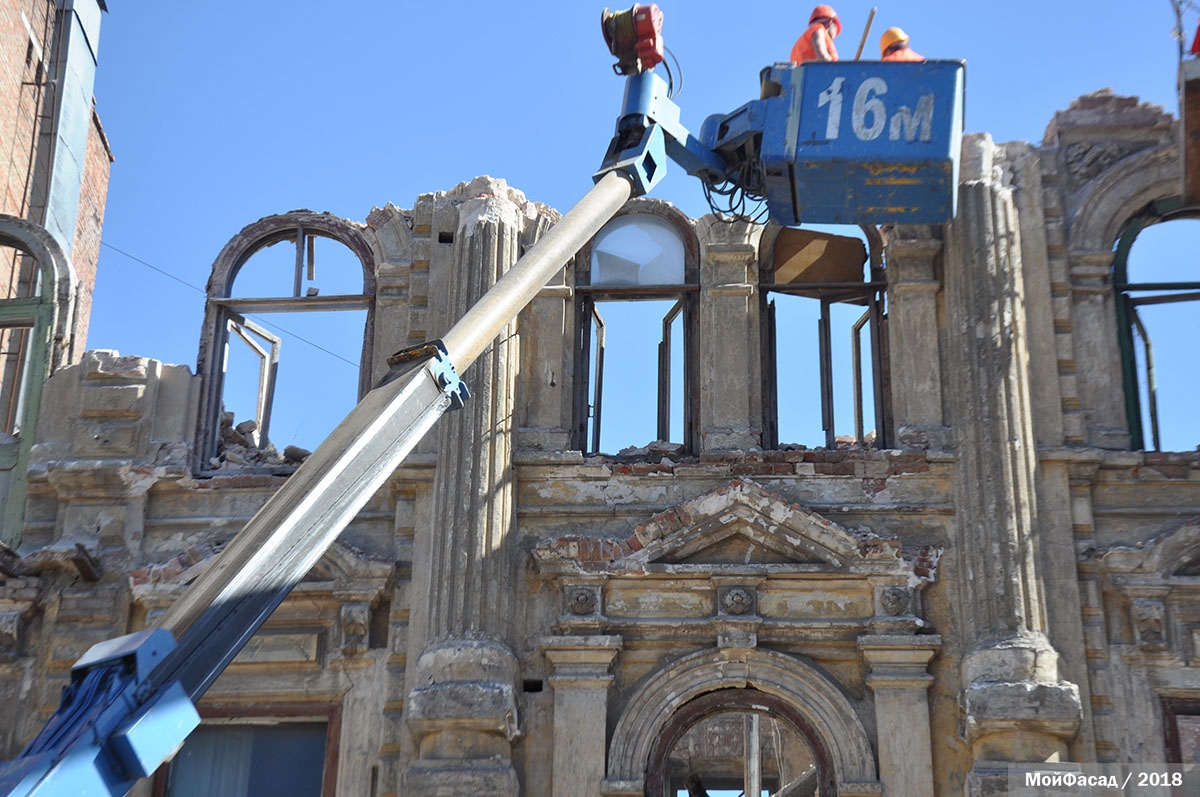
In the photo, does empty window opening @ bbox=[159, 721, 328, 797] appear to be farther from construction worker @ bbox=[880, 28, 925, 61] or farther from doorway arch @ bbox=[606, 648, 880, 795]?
construction worker @ bbox=[880, 28, 925, 61]

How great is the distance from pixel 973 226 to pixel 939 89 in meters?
1.27

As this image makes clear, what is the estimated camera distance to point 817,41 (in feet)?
39.1

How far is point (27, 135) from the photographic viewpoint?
56.4 ft

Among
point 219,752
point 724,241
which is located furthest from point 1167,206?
point 219,752

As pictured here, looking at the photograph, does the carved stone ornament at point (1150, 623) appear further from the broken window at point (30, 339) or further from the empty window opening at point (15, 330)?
the empty window opening at point (15, 330)

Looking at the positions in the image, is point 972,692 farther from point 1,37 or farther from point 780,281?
point 1,37

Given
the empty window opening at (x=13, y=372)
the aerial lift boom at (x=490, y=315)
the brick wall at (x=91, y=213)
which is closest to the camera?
the aerial lift boom at (x=490, y=315)

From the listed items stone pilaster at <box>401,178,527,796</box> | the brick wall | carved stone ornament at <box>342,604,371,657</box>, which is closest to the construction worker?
stone pilaster at <box>401,178,527,796</box>

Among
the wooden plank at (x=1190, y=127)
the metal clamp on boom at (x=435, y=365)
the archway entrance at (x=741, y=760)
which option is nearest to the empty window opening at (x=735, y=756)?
the archway entrance at (x=741, y=760)

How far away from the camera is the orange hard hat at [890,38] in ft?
39.3

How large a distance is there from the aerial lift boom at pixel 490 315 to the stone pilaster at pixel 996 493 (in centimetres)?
64

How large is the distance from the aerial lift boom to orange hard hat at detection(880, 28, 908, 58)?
3.39ft

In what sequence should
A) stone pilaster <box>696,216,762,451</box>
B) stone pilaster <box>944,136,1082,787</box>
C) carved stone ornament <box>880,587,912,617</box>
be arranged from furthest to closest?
stone pilaster <box>696,216,762,451</box>, carved stone ornament <box>880,587,912,617</box>, stone pilaster <box>944,136,1082,787</box>

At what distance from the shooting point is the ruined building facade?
34.6ft
